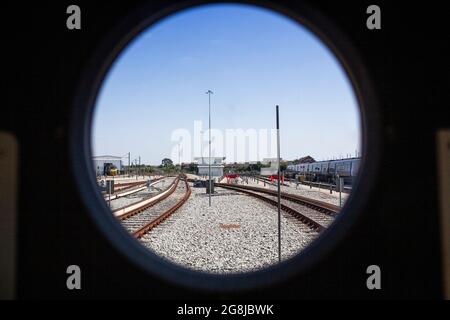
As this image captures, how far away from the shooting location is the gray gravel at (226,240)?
22.5ft

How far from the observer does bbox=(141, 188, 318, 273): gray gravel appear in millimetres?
6844

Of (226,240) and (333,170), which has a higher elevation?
(333,170)

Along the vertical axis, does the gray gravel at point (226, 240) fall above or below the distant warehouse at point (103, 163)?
below

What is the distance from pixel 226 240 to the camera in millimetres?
8656
